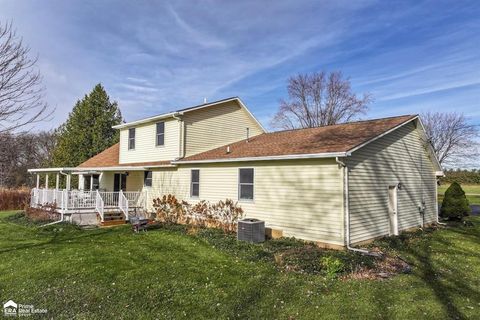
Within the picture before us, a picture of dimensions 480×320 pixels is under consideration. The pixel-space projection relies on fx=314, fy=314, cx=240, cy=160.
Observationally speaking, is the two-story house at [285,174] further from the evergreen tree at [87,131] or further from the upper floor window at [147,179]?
the evergreen tree at [87,131]

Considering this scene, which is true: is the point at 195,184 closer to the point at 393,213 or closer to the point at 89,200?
the point at 89,200

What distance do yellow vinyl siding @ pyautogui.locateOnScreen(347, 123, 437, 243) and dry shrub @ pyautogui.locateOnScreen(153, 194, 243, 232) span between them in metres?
4.51

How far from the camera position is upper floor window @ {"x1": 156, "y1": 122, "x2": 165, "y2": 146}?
17.0 meters

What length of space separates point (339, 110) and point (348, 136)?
29890mm

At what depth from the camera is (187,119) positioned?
52.7 ft

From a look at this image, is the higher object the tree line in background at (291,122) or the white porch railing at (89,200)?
the tree line in background at (291,122)

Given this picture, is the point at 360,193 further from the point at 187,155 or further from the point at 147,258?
the point at 187,155

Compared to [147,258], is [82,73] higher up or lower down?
higher up

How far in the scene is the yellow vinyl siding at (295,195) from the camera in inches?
385

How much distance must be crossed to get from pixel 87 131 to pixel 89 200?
21527mm

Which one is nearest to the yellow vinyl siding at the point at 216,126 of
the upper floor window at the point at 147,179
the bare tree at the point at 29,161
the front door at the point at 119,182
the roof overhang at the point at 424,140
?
the upper floor window at the point at 147,179

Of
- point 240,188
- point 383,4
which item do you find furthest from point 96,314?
point 383,4

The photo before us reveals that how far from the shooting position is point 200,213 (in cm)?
1408

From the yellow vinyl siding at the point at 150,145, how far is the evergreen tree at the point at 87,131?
16893 mm
